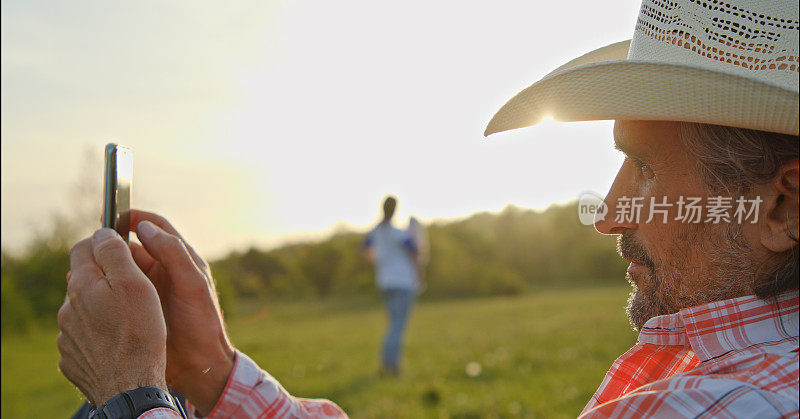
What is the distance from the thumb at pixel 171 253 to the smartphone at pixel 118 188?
2.4 inches

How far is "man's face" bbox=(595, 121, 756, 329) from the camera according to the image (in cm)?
134

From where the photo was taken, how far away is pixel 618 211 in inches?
59.2

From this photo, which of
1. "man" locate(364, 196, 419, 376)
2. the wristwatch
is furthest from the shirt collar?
"man" locate(364, 196, 419, 376)

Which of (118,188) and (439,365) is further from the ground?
(118,188)

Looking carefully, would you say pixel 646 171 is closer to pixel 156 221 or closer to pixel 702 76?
pixel 702 76

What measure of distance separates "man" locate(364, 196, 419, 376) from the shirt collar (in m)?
6.68

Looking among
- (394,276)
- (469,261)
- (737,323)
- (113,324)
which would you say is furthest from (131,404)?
(469,261)

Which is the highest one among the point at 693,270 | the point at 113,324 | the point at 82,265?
the point at 693,270

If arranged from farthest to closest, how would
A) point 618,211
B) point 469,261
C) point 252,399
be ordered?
point 469,261
point 252,399
point 618,211

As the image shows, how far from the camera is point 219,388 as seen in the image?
69.5 inches

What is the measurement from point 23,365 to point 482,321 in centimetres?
926

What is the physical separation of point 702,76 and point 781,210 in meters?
0.33

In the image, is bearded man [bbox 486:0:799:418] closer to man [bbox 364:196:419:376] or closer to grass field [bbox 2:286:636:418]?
grass field [bbox 2:286:636:418]

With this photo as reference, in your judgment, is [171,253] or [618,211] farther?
[171,253]
